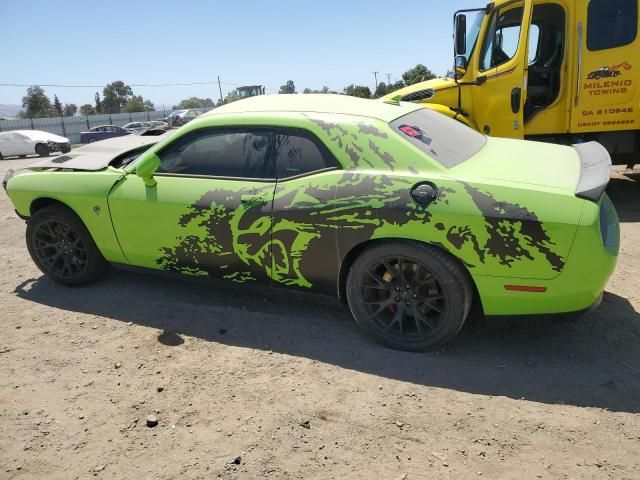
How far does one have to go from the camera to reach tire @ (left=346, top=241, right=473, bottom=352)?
2.95 m

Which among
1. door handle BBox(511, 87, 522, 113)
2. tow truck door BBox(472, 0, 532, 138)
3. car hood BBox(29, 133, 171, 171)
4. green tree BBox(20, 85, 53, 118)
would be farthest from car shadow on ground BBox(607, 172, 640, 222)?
green tree BBox(20, 85, 53, 118)

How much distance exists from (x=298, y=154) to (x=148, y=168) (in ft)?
3.63

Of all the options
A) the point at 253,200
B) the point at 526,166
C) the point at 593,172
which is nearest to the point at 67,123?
the point at 253,200

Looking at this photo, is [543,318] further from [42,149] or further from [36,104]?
[36,104]

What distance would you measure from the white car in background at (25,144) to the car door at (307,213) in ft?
72.0

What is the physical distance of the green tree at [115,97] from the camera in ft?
235

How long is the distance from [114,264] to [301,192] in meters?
1.87

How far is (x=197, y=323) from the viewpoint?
371 centimetres

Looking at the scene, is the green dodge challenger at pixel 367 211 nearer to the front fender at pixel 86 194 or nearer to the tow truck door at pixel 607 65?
the front fender at pixel 86 194

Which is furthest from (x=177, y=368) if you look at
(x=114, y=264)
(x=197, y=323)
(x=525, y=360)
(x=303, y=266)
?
(x=525, y=360)

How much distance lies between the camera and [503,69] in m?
6.43

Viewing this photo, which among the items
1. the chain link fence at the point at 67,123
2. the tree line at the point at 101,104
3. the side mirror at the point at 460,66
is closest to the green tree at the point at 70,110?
the tree line at the point at 101,104

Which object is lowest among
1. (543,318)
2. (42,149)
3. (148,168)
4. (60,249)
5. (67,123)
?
(543,318)

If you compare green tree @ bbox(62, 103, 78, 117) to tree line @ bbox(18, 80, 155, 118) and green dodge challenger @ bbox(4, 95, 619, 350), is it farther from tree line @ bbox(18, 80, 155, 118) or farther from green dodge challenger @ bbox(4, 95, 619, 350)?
green dodge challenger @ bbox(4, 95, 619, 350)
